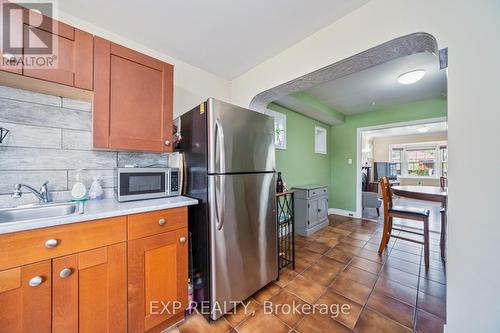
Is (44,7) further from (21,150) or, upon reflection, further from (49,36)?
(21,150)

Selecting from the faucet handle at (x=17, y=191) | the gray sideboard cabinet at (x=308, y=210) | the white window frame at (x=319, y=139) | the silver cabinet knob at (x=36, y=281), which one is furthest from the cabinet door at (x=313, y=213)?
the faucet handle at (x=17, y=191)

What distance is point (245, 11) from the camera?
1414 millimetres

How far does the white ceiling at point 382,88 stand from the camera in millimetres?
2233

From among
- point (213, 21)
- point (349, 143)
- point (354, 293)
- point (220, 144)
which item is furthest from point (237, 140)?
point (349, 143)

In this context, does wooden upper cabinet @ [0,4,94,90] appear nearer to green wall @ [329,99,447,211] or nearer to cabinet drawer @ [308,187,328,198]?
cabinet drawer @ [308,187,328,198]

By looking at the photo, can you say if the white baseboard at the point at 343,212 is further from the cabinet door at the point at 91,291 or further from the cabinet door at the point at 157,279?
the cabinet door at the point at 91,291

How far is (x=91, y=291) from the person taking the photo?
3.36 feet

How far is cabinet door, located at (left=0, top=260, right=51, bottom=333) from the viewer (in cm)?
83

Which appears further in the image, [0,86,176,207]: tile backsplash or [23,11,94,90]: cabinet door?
[0,86,176,207]: tile backsplash

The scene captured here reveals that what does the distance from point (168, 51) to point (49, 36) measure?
0.97 metres

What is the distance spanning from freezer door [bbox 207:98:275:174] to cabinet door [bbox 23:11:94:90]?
874mm

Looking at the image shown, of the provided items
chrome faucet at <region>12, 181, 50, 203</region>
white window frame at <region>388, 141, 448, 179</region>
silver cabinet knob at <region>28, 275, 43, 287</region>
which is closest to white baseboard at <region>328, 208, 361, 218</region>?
silver cabinet knob at <region>28, 275, 43, 287</region>

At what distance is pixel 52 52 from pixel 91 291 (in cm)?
150

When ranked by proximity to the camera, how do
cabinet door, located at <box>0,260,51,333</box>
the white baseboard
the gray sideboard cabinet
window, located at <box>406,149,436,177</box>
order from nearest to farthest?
cabinet door, located at <box>0,260,51,333</box> → the gray sideboard cabinet → the white baseboard → window, located at <box>406,149,436,177</box>
